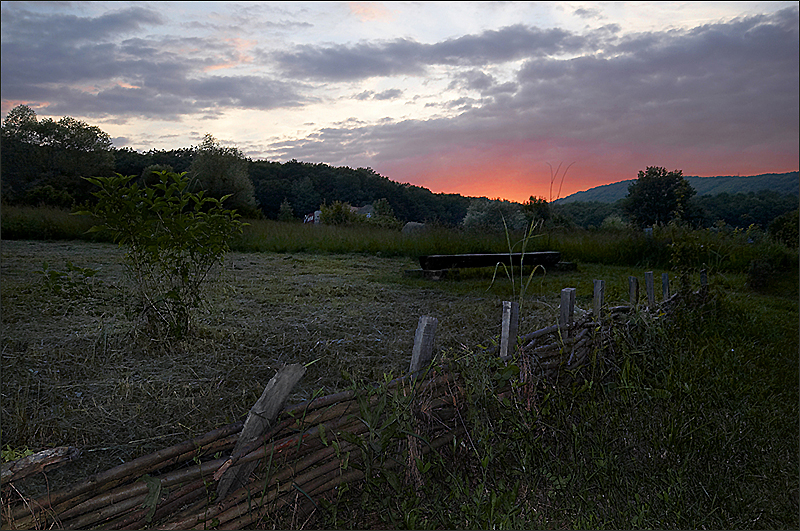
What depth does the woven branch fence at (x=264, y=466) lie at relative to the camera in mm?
1716

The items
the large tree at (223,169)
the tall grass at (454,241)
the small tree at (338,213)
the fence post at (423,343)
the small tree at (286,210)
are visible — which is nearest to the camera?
the fence post at (423,343)

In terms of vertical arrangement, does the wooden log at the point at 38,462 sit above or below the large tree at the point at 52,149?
below

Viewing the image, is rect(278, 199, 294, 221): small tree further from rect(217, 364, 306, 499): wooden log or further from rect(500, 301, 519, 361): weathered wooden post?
rect(217, 364, 306, 499): wooden log

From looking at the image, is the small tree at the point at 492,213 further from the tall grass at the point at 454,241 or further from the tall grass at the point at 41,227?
the tall grass at the point at 41,227

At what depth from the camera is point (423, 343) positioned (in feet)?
7.43

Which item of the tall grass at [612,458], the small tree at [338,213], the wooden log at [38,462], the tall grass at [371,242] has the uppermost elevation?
the small tree at [338,213]

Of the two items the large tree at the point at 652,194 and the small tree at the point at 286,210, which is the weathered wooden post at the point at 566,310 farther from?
the large tree at the point at 652,194

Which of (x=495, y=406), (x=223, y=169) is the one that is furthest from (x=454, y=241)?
(x=223, y=169)

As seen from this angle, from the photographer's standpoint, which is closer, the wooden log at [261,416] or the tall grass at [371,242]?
the wooden log at [261,416]

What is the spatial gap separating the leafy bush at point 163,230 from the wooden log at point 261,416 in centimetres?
152

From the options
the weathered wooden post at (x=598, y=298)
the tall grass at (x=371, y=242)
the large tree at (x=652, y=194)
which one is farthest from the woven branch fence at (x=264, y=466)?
the large tree at (x=652, y=194)

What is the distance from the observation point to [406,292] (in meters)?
6.01

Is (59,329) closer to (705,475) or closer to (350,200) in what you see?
(705,475)

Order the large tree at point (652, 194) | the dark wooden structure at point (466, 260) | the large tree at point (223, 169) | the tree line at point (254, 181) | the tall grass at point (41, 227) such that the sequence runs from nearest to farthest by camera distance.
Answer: the dark wooden structure at point (466, 260), the tall grass at point (41, 227), the tree line at point (254, 181), the large tree at point (223, 169), the large tree at point (652, 194)
